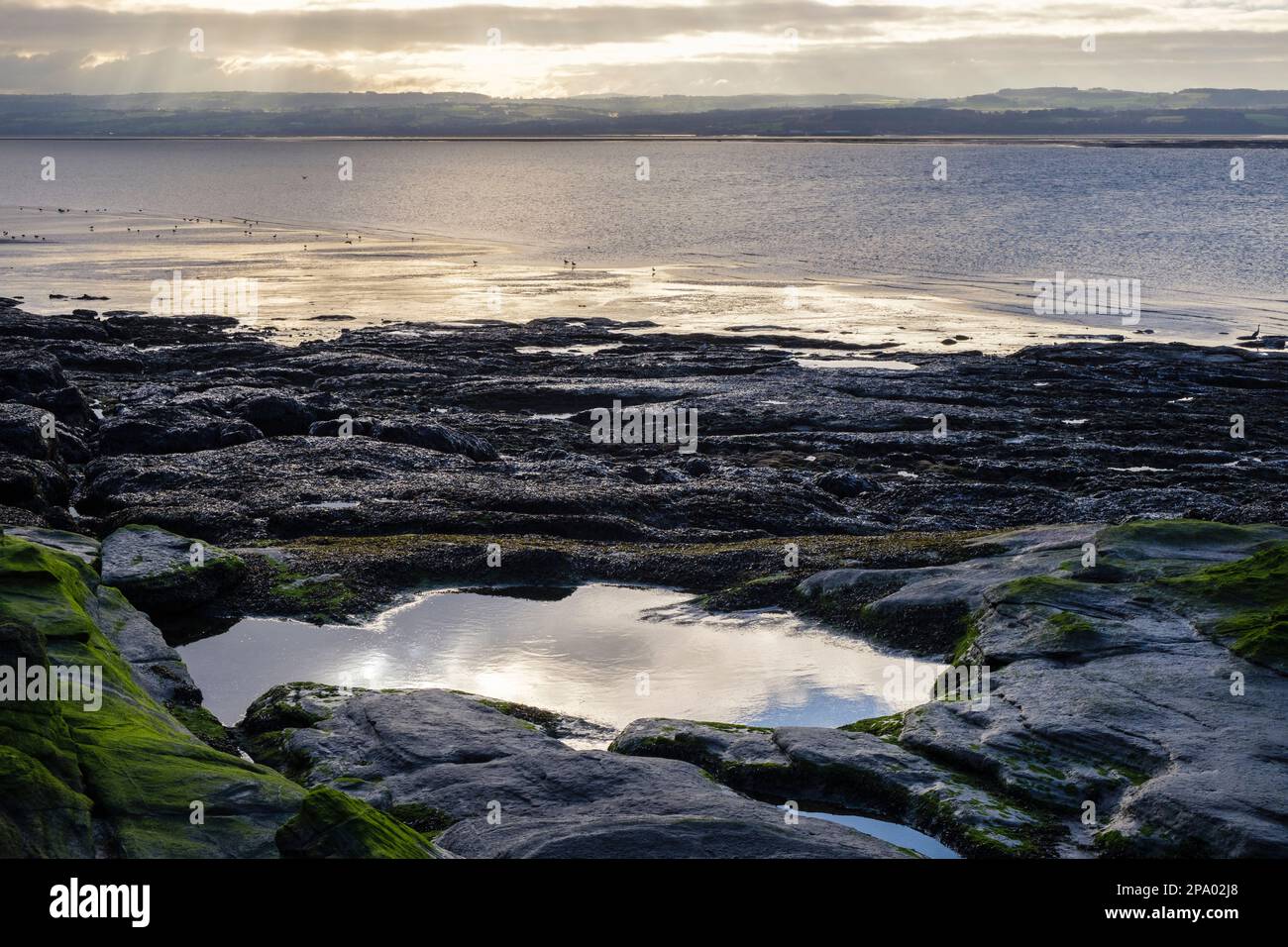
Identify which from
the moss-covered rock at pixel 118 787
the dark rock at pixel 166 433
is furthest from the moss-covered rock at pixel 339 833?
the dark rock at pixel 166 433

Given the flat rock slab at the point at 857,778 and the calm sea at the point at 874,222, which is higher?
the calm sea at the point at 874,222

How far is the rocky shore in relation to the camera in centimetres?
1370

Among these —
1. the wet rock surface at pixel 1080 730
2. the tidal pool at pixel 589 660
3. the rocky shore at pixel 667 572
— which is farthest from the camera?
the tidal pool at pixel 589 660

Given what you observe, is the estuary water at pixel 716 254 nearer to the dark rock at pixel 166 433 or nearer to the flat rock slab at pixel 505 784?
the dark rock at pixel 166 433

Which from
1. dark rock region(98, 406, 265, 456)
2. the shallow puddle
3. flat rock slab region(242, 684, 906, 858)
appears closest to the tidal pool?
flat rock slab region(242, 684, 906, 858)

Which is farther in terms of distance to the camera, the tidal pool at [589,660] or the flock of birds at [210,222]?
the flock of birds at [210,222]

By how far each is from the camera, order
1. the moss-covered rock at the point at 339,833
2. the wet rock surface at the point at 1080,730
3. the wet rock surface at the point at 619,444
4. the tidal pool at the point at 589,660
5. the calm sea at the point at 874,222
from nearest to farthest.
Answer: the moss-covered rock at the point at 339,833
the wet rock surface at the point at 1080,730
the tidal pool at the point at 589,660
the wet rock surface at the point at 619,444
the calm sea at the point at 874,222

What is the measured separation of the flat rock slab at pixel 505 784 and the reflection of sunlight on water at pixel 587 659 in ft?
7.06

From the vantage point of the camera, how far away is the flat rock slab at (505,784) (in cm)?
1326

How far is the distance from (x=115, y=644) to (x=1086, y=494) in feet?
78.6

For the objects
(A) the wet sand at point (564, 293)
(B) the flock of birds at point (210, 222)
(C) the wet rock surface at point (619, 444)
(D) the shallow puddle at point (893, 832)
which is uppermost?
(B) the flock of birds at point (210, 222)

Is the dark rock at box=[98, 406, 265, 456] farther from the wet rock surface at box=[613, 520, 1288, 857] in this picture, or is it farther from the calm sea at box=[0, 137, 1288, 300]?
the calm sea at box=[0, 137, 1288, 300]

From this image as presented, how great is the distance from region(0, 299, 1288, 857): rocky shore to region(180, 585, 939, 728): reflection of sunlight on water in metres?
0.92

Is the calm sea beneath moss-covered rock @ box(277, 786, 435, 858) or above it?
above
